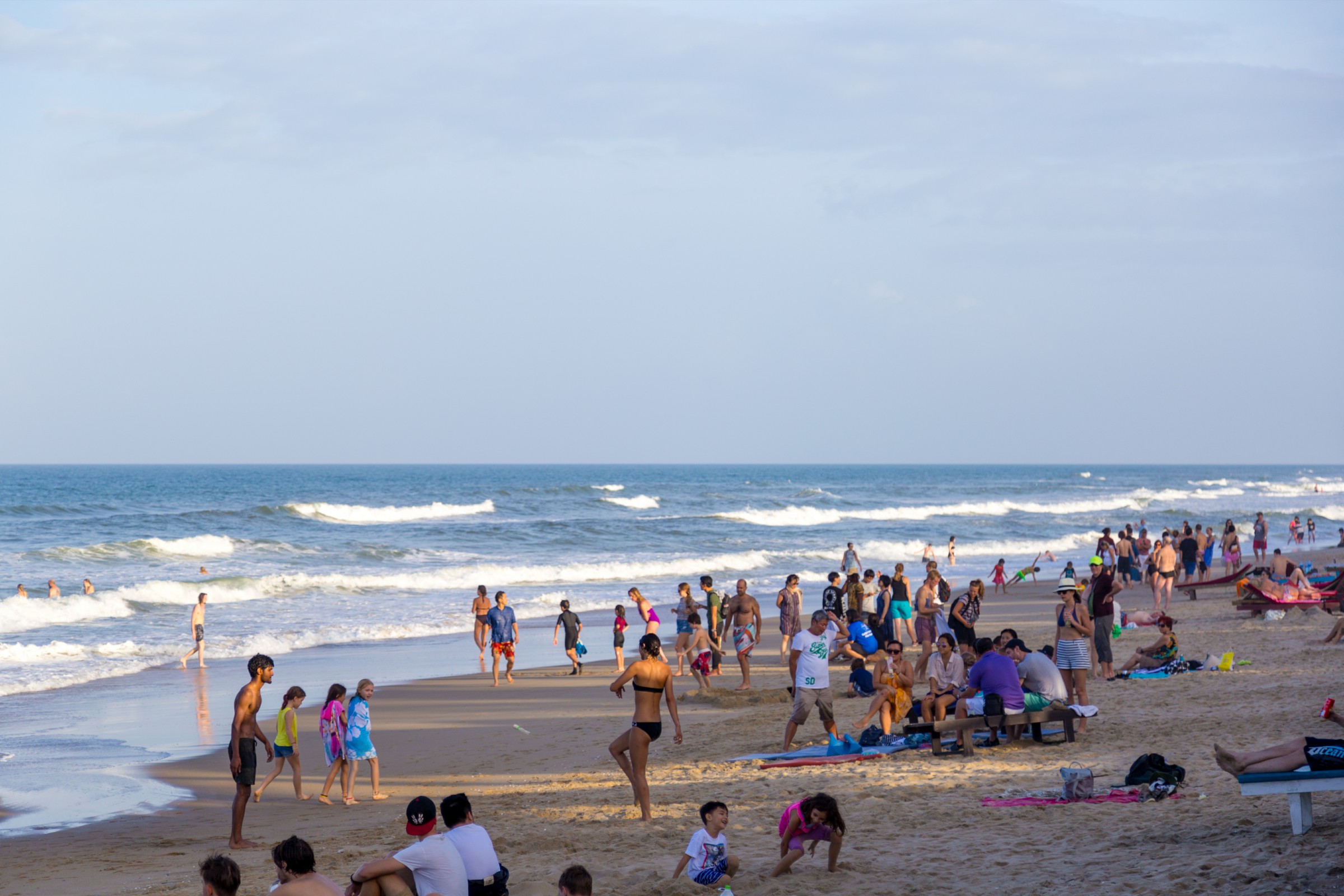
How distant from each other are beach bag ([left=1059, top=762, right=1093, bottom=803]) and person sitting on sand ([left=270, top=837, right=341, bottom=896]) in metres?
5.87

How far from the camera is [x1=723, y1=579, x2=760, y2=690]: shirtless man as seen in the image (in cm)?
1580

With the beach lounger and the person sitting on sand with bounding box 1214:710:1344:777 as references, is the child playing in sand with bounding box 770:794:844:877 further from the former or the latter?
the beach lounger

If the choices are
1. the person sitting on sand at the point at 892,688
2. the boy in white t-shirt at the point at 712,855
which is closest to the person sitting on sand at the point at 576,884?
the boy in white t-shirt at the point at 712,855

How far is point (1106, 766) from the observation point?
9.93 m

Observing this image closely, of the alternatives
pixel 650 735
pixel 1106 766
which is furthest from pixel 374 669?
pixel 1106 766

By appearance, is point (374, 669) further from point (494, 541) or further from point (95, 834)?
point (494, 541)

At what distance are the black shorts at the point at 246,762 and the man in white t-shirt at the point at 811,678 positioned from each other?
5.06 m

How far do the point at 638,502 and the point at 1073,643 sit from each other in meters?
60.5

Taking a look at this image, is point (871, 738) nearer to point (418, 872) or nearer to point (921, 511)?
point (418, 872)

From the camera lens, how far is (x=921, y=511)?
6825 cm

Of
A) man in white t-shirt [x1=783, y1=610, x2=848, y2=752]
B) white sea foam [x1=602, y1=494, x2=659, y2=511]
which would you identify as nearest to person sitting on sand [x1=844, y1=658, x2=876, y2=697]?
man in white t-shirt [x1=783, y1=610, x2=848, y2=752]

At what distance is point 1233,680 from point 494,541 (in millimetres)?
34950

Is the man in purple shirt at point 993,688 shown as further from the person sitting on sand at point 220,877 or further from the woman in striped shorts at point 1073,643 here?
the person sitting on sand at point 220,877

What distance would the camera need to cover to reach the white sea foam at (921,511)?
6266cm
